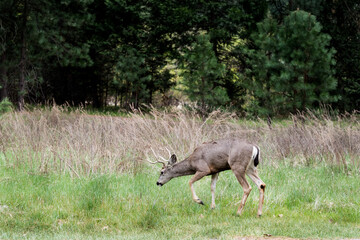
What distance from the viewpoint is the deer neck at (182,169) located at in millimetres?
6797

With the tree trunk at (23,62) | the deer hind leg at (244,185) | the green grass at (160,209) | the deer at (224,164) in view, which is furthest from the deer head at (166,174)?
the tree trunk at (23,62)

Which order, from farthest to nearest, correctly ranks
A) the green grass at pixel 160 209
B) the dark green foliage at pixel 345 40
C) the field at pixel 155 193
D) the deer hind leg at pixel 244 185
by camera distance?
1. the dark green foliage at pixel 345 40
2. the deer hind leg at pixel 244 185
3. the field at pixel 155 193
4. the green grass at pixel 160 209

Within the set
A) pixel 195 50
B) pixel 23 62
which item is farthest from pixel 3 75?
pixel 195 50

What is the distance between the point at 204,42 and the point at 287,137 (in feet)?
30.2

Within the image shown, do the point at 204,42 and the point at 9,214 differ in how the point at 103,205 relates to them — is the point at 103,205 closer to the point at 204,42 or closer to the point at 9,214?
the point at 9,214

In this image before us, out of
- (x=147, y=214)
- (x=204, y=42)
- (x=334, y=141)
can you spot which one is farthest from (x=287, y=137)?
(x=204, y=42)

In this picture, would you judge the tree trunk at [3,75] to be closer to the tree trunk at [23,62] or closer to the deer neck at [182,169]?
the tree trunk at [23,62]

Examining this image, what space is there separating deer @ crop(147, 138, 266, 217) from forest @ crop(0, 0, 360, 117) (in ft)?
30.6

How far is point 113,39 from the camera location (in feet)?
84.7

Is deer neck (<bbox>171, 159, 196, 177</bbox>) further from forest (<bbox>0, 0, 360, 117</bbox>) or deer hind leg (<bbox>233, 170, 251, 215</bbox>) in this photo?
forest (<bbox>0, 0, 360, 117</bbox>)

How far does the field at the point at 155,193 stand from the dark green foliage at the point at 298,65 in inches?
196

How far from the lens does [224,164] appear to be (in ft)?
21.0

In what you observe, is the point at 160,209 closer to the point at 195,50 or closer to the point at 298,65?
the point at 298,65

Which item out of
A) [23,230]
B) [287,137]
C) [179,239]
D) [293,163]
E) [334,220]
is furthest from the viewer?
[287,137]
